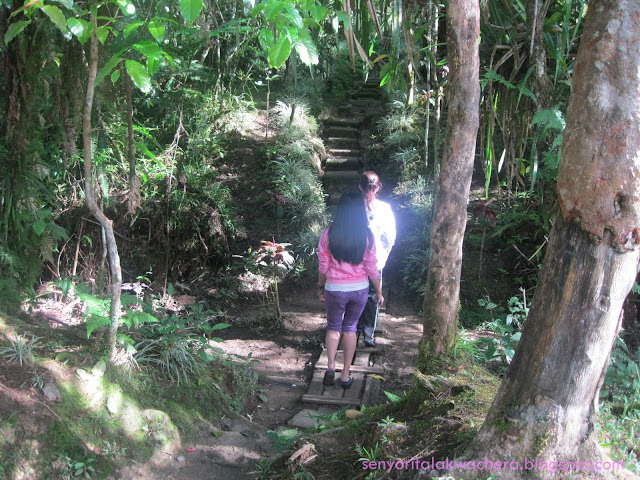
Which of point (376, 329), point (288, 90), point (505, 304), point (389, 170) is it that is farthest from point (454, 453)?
point (288, 90)

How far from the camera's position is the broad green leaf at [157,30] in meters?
2.61

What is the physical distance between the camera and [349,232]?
4.17 metres

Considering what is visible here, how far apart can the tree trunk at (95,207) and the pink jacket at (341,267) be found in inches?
62.2

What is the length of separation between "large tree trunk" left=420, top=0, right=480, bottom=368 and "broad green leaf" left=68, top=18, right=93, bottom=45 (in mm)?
2066

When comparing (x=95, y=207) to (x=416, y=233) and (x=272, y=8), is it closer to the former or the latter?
(x=272, y=8)

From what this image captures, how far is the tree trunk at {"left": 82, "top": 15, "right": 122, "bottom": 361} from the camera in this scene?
3234mm

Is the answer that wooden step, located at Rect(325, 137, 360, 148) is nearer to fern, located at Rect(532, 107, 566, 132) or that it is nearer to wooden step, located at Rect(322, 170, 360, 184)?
wooden step, located at Rect(322, 170, 360, 184)

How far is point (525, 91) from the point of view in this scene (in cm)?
425

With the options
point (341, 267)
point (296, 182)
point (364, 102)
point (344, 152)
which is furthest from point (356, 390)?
point (364, 102)

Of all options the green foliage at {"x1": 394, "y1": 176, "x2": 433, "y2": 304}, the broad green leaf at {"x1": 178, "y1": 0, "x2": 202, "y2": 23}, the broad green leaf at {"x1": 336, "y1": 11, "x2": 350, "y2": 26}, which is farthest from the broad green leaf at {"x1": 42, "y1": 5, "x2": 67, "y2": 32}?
the green foliage at {"x1": 394, "y1": 176, "x2": 433, "y2": 304}

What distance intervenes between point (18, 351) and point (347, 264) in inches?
94.5

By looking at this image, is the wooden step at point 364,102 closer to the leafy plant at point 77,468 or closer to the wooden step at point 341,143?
the wooden step at point 341,143

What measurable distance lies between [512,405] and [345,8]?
92.1 inches

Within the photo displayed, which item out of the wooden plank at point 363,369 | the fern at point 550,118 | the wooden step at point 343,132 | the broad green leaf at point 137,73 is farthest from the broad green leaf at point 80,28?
the wooden step at point 343,132
